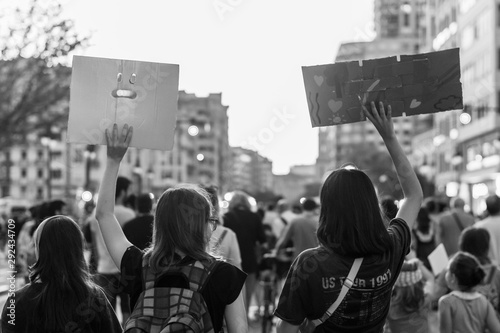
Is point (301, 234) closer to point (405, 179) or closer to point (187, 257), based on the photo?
point (405, 179)

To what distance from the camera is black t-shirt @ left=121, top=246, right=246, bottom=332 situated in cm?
420

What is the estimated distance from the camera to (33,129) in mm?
26578

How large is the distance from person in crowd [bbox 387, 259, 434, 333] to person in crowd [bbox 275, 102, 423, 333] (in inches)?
114

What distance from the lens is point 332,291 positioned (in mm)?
4117

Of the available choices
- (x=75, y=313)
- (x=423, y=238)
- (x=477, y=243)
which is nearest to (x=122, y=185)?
(x=423, y=238)

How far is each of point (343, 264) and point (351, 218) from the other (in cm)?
22

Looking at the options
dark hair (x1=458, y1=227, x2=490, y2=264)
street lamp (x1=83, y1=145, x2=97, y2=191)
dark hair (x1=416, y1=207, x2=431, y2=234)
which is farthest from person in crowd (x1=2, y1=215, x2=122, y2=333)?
street lamp (x1=83, y1=145, x2=97, y2=191)

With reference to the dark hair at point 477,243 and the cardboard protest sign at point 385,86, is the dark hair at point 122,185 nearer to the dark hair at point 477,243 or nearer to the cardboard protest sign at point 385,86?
the dark hair at point 477,243

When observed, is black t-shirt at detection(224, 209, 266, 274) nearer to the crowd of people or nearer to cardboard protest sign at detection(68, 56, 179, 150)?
the crowd of people

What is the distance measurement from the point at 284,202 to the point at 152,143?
55.4 ft

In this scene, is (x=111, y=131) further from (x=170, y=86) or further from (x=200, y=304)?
(x=200, y=304)

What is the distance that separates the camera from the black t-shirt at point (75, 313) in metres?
4.36

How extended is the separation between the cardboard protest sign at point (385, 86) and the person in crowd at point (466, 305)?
2.12 metres

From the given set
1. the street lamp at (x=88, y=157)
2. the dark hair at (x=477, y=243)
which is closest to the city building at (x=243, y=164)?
the street lamp at (x=88, y=157)
